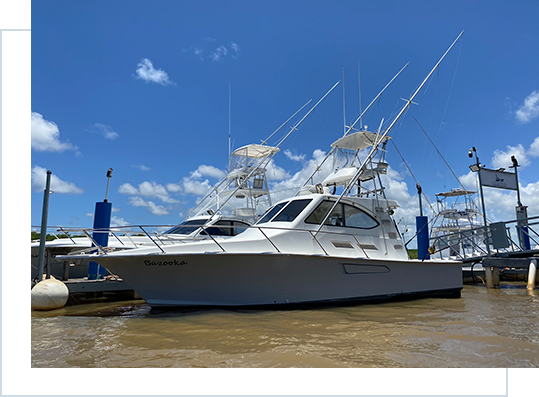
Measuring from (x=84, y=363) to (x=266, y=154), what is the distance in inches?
444

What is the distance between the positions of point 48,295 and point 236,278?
3960 mm

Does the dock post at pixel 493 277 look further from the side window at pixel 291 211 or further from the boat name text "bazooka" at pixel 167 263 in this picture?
the boat name text "bazooka" at pixel 167 263

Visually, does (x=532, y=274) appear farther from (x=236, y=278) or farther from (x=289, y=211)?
(x=236, y=278)

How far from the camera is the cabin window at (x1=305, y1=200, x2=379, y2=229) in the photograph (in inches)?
315

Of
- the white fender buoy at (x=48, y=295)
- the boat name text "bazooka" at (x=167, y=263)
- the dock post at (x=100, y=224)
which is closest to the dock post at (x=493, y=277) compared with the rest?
the boat name text "bazooka" at (x=167, y=263)

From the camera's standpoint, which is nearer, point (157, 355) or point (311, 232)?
point (157, 355)

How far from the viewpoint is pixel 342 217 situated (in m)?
8.33

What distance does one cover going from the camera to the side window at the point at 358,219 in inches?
332

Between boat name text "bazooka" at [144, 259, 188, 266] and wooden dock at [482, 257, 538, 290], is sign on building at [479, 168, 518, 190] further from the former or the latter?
boat name text "bazooka" at [144, 259, 188, 266]

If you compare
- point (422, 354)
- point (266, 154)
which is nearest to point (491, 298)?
point (422, 354)

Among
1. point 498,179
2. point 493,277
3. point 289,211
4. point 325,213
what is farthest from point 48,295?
point 498,179

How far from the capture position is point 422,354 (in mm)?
4215

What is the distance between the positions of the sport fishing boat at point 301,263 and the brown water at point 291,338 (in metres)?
0.40

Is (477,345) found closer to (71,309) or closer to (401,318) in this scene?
(401,318)
